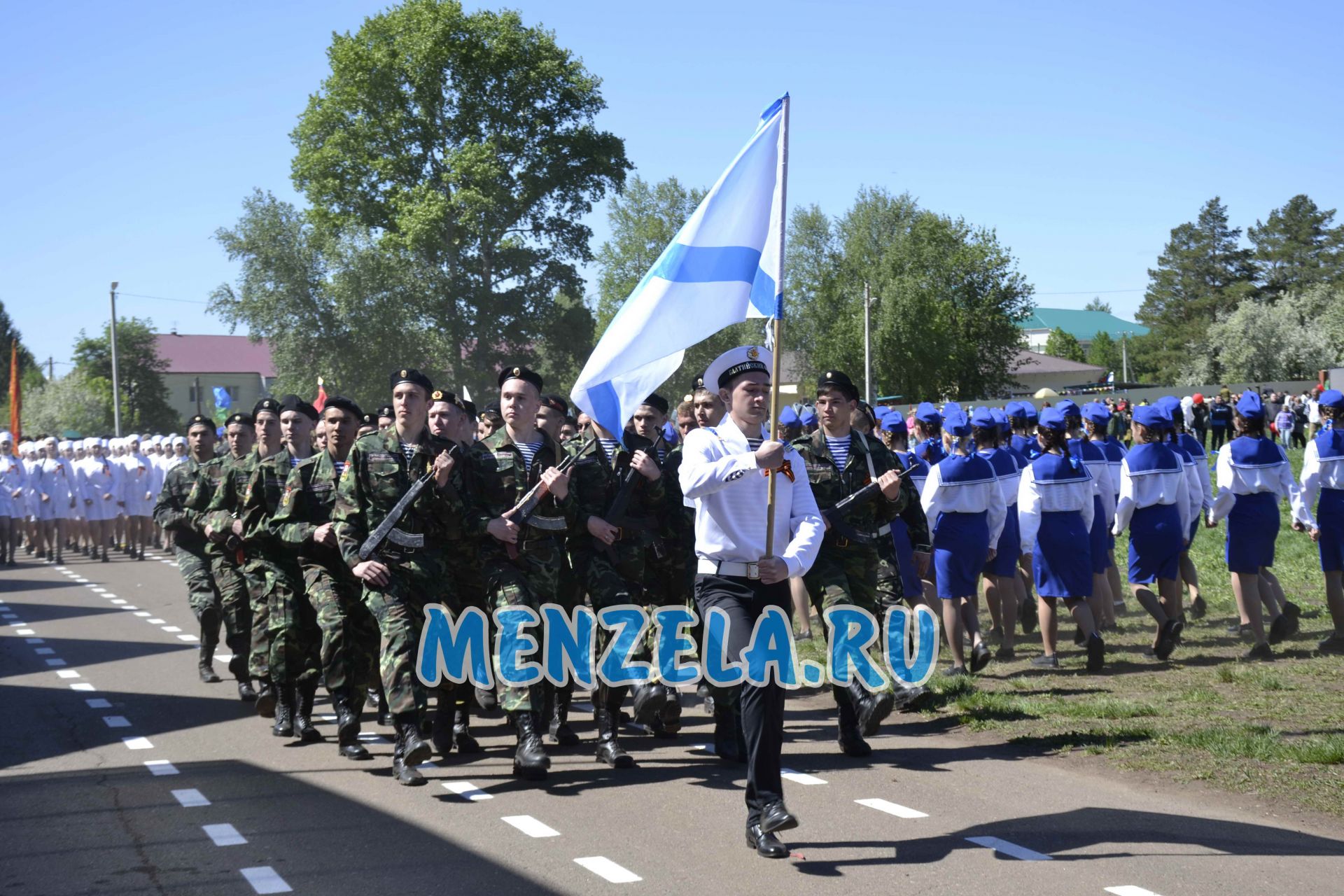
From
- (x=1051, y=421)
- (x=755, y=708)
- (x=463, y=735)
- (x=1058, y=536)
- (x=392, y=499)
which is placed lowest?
(x=463, y=735)

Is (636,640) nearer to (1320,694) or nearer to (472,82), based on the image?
(1320,694)

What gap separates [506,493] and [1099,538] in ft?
20.5

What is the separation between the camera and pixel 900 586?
877cm

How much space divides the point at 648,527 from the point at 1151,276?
102828 mm

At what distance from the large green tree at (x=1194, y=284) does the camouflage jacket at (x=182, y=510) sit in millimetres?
92158

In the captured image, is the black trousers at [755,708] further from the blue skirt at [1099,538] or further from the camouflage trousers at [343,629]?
the blue skirt at [1099,538]

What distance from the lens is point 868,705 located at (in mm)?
7723

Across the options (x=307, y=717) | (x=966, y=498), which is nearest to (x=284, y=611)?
(x=307, y=717)

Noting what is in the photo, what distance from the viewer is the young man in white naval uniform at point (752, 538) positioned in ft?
19.0

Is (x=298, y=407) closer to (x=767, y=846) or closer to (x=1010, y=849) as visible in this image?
(x=767, y=846)

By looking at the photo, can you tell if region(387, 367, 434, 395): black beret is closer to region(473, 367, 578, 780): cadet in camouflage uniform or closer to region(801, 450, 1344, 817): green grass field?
region(473, 367, 578, 780): cadet in camouflage uniform

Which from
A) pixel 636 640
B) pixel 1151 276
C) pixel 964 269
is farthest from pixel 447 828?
pixel 1151 276

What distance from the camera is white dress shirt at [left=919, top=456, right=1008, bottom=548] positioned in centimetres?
1007

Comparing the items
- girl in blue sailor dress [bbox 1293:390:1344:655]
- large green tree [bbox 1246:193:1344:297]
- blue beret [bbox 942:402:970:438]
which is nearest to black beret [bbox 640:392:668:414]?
blue beret [bbox 942:402:970:438]
